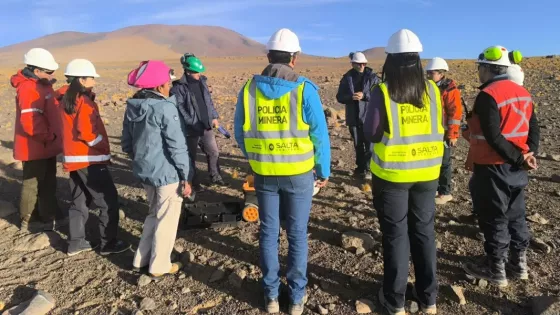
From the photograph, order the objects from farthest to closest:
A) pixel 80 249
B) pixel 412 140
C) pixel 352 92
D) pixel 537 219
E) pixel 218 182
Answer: pixel 218 182 < pixel 352 92 < pixel 537 219 < pixel 80 249 < pixel 412 140

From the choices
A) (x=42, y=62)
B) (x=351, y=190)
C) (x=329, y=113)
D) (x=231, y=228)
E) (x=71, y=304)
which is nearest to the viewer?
(x=71, y=304)

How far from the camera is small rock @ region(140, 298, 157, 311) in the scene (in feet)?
11.7

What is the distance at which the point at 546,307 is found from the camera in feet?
10.2

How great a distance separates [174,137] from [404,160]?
198cm

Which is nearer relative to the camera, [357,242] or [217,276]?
[217,276]

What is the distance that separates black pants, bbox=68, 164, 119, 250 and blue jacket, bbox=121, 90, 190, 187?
84cm

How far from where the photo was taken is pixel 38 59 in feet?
15.6

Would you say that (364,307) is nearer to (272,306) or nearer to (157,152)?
(272,306)

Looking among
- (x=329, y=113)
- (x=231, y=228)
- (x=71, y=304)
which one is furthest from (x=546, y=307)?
(x=329, y=113)

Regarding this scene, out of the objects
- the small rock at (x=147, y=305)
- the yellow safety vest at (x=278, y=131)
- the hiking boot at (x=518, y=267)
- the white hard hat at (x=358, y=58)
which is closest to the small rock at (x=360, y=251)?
the hiking boot at (x=518, y=267)

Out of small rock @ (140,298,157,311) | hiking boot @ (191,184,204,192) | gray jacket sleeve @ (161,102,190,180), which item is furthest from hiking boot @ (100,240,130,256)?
hiking boot @ (191,184,204,192)

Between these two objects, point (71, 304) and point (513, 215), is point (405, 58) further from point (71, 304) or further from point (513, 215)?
point (71, 304)

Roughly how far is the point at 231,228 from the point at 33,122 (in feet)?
8.68

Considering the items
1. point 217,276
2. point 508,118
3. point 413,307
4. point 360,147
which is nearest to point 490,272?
point 413,307
